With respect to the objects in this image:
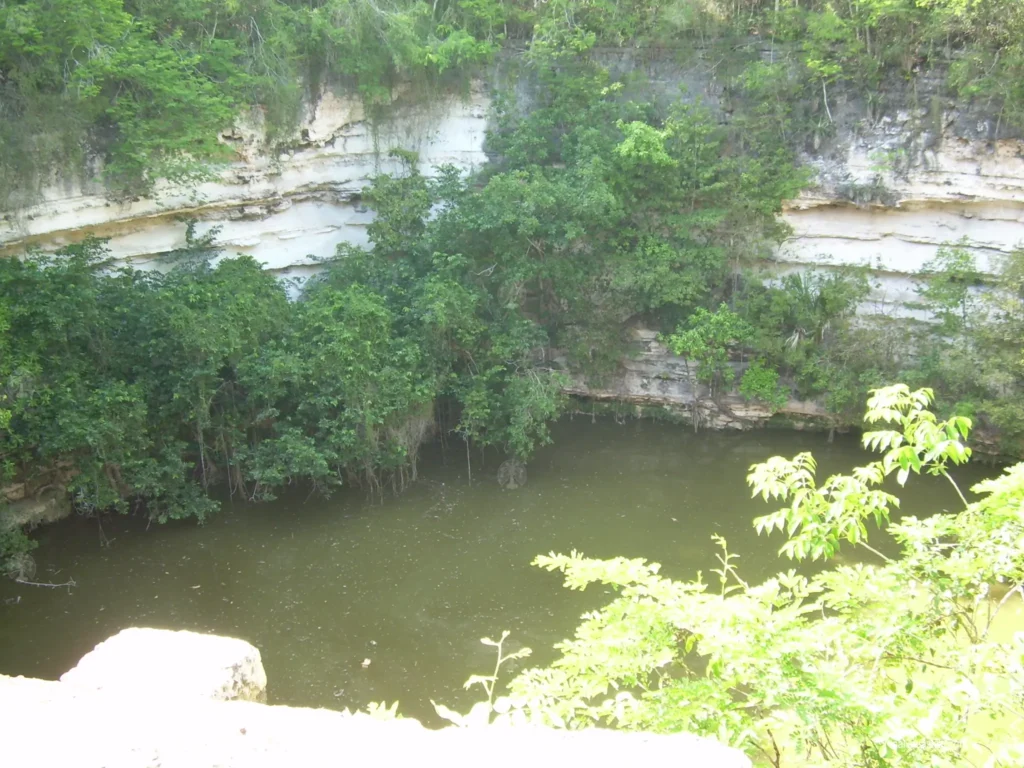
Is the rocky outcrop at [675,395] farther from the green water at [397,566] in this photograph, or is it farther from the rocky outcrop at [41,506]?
the rocky outcrop at [41,506]

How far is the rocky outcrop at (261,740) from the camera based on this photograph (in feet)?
8.71

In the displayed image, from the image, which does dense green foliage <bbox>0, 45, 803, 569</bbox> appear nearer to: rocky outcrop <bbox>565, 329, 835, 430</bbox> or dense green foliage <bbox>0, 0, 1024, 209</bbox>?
rocky outcrop <bbox>565, 329, 835, 430</bbox>

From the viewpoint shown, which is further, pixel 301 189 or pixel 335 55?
pixel 301 189

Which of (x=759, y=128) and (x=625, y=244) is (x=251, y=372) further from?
(x=759, y=128)

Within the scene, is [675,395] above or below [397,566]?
above

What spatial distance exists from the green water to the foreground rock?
3.97 meters

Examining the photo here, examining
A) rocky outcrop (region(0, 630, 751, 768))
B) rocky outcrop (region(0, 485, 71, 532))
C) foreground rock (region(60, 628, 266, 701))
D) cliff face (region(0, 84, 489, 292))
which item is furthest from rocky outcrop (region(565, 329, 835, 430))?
rocky outcrop (region(0, 630, 751, 768))

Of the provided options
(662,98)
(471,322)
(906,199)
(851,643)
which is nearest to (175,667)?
(851,643)

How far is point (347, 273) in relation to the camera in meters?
12.4

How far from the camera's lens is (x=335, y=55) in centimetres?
1341

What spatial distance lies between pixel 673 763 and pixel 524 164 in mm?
11599

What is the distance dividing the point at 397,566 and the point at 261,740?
6.92m

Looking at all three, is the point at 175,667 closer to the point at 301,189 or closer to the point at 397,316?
the point at 397,316

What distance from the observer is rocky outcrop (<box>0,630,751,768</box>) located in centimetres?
266
